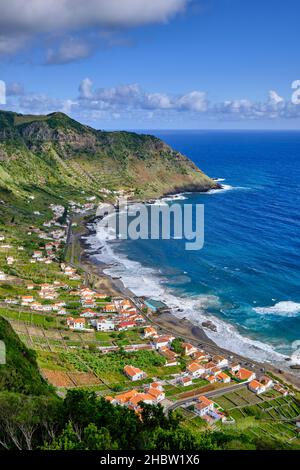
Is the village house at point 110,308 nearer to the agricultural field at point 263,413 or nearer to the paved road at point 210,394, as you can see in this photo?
the paved road at point 210,394

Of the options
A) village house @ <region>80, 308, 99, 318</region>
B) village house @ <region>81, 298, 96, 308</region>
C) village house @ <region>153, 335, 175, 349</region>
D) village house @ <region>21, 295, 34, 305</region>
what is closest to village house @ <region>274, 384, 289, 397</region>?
village house @ <region>153, 335, 175, 349</region>

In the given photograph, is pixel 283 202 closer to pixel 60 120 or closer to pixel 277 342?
pixel 277 342

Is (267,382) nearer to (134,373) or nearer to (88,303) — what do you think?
(134,373)

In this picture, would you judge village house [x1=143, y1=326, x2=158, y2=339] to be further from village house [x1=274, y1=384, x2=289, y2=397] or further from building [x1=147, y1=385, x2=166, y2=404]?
village house [x1=274, y1=384, x2=289, y2=397]

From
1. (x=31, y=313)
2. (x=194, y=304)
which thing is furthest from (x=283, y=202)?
(x=31, y=313)

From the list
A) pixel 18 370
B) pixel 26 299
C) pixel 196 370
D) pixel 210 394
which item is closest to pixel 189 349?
pixel 196 370
